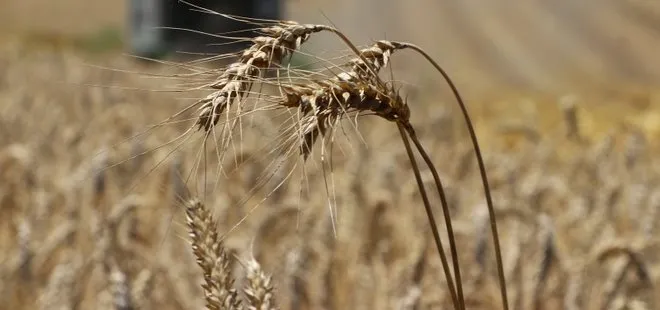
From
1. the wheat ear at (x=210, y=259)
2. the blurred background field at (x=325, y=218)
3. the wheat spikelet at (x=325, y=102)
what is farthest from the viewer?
the blurred background field at (x=325, y=218)

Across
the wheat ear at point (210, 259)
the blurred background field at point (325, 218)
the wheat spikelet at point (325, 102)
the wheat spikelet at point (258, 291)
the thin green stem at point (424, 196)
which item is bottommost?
the blurred background field at point (325, 218)

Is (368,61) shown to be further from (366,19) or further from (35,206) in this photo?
(366,19)

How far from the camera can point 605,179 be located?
11.4 feet

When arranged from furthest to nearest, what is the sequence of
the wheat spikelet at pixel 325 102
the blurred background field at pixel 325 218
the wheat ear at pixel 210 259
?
1. the blurred background field at pixel 325 218
2. the wheat ear at pixel 210 259
3. the wheat spikelet at pixel 325 102

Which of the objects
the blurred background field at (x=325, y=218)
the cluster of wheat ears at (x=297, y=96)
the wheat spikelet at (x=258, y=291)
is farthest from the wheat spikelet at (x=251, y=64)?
the wheat spikelet at (x=258, y=291)

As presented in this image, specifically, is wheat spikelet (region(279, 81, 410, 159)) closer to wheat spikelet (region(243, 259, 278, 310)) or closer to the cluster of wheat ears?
the cluster of wheat ears

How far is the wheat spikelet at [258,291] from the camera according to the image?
990mm

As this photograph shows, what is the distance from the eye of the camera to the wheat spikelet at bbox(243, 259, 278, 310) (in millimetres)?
990

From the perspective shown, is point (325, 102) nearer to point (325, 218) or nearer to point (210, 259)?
point (210, 259)

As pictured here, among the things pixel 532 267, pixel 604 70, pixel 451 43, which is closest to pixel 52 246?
pixel 532 267

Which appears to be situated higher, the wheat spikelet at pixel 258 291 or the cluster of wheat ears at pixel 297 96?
the cluster of wheat ears at pixel 297 96

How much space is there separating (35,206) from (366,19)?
1251 cm

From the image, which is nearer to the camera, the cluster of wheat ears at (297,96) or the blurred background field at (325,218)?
the cluster of wheat ears at (297,96)

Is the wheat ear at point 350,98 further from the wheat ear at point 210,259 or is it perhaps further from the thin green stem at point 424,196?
the wheat ear at point 210,259
